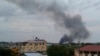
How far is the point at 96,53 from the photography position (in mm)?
49438

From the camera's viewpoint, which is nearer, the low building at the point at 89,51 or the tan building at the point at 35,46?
the low building at the point at 89,51

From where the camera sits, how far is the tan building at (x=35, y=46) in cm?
10538

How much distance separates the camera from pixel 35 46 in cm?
10719

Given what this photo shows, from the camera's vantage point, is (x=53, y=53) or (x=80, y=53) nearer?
(x=80, y=53)

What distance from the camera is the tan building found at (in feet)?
346

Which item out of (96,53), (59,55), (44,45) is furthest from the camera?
(44,45)

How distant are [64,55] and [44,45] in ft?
150

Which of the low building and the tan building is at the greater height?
the tan building

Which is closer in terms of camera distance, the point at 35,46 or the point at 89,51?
the point at 89,51

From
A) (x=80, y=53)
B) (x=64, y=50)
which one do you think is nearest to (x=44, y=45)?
(x=64, y=50)

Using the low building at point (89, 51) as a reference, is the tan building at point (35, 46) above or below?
above

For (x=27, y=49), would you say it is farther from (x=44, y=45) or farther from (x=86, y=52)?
(x=86, y=52)

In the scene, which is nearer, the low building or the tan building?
the low building

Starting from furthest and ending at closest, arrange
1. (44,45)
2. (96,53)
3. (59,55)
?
(44,45) < (59,55) < (96,53)
